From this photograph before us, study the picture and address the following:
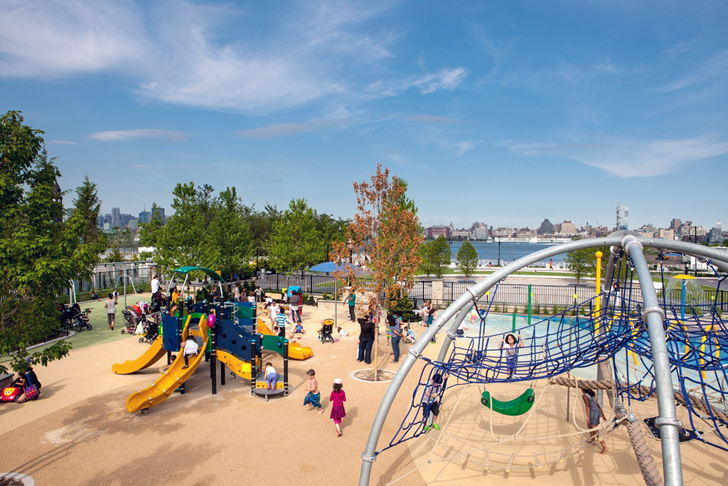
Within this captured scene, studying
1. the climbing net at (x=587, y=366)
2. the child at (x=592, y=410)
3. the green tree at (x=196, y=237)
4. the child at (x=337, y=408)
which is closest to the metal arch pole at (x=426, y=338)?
the climbing net at (x=587, y=366)

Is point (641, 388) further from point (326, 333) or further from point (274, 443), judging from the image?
point (326, 333)

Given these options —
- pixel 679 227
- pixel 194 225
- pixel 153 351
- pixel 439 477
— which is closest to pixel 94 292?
pixel 194 225

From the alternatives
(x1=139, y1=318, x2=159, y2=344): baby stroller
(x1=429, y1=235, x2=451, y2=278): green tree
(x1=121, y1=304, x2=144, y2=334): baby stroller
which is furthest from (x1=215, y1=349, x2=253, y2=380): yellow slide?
(x1=429, y1=235, x2=451, y2=278): green tree

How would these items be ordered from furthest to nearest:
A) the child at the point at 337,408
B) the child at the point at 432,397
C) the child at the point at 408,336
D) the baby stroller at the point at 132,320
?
the baby stroller at the point at 132,320 → the child at the point at 408,336 → the child at the point at 337,408 → the child at the point at 432,397

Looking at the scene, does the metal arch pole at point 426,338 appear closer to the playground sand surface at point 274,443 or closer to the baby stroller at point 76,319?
the playground sand surface at point 274,443

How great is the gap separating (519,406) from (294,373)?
23.5 ft

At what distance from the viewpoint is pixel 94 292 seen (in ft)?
92.5

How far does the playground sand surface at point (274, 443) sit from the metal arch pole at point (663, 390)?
3758 mm

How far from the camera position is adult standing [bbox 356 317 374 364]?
14.4 metres

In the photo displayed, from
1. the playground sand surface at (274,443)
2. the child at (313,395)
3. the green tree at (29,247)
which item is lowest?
the playground sand surface at (274,443)

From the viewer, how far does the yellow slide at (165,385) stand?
10.5 m

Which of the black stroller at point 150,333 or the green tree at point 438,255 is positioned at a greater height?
the green tree at point 438,255

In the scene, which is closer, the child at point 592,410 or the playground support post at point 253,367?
the child at point 592,410

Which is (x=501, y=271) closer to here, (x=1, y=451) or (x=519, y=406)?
(x=519, y=406)
